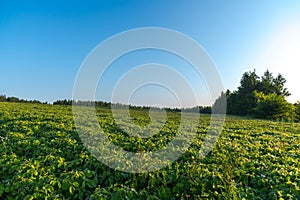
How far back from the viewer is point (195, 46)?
6.55 metres

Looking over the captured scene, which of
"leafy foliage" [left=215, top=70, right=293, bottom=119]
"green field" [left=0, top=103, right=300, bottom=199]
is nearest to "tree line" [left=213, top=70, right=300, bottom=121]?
"leafy foliage" [left=215, top=70, right=293, bottom=119]

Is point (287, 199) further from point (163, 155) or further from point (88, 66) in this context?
A: point (88, 66)

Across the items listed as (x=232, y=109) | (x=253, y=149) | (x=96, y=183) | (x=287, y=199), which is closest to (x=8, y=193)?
(x=96, y=183)

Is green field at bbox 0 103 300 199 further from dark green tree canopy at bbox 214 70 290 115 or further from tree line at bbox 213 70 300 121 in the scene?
dark green tree canopy at bbox 214 70 290 115

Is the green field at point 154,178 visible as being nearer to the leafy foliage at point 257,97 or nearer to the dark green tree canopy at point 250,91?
the leafy foliage at point 257,97

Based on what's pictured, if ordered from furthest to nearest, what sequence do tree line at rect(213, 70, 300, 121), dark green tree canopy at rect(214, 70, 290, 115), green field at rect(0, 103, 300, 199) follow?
dark green tree canopy at rect(214, 70, 290, 115) < tree line at rect(213, 70, 300, 121) < green field at rect(0, 103, 300, 199)

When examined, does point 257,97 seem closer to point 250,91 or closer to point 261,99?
point 261,99

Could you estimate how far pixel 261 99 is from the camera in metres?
37.3

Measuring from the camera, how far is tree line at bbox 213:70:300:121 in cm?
3089

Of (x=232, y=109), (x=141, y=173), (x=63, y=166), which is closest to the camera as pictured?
(x=141, y=173)

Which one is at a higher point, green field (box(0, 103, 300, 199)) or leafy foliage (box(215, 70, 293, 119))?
leafy foliage (box(215, 70, 293, 119))

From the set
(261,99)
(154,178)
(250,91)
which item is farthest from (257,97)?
(154,178)

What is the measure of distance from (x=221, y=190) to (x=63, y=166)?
339cm

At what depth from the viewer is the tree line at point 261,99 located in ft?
101
